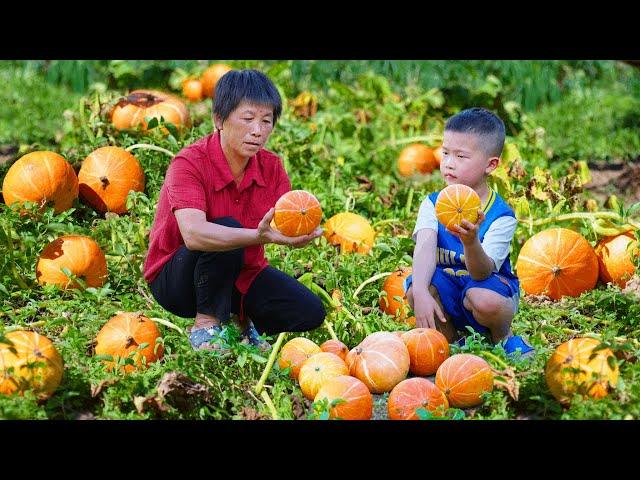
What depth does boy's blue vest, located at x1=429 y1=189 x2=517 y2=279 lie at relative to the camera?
429cm

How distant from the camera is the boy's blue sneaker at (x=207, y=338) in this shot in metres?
3.95

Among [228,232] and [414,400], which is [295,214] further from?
[414,400]

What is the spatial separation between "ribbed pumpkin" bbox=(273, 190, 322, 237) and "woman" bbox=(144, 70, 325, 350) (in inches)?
1.4

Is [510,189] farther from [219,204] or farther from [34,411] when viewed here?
[34,411]

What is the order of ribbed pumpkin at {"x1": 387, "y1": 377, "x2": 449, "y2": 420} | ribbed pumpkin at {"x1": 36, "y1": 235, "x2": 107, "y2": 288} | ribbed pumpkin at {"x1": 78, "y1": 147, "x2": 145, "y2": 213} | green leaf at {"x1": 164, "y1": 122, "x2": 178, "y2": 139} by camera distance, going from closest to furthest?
ribbed pumpkin at {"x1": 387, "y1": 377, "x2": 449, "y2": 420}
ribbed pumpkin at {"x1": 36, "y1": 235, "x2": 107, "y2": 288}
ribbed pumpkin at {"x1": 78, "y1": 147, "x2": 145, "y2": 213}
green leaf at {"x1": 164, "y1": 122, "x2": 178, "y2": 139}

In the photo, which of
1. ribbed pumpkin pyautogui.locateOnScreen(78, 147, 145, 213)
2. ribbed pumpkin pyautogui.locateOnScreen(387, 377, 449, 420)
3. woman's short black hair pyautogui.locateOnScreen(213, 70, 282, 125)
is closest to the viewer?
ribbed pumpkin pyautogui.locateOnScreen(387, 377, 449, 420)

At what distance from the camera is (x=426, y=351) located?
397cm

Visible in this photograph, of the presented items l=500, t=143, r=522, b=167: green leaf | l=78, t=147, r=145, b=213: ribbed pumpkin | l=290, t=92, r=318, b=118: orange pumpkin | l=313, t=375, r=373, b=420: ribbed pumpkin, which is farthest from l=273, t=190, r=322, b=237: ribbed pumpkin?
l=290, t=92, r=318, b=118: orange pumpkin

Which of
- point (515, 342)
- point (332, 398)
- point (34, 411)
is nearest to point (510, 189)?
point (515, 342)

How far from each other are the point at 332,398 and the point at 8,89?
648 centimetres

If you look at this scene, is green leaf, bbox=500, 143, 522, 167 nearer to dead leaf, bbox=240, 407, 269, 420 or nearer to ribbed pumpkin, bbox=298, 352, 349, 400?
ribbed pumpkin, bbox=298, 352, 349, 400

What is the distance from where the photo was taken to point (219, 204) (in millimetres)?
4238

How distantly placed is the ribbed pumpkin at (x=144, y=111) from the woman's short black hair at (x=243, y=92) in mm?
2123

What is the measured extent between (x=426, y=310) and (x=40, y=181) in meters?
2.18
